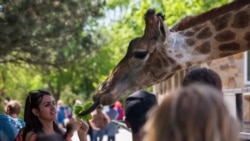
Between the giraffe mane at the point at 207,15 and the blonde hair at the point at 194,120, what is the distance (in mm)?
3853

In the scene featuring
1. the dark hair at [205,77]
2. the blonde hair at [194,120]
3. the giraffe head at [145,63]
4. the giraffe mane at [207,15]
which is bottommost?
the blonde hair at [194,120]

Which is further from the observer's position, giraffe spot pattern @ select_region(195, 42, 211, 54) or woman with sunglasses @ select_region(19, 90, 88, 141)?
giraffe spot pattern @ select_region(195, 42, 211, 54)

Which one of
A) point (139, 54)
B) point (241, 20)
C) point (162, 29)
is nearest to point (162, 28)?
point (162, 29)

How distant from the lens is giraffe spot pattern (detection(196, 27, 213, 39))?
5977 millimetres

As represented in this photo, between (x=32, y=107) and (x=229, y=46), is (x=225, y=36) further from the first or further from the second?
(x=32, y=107)

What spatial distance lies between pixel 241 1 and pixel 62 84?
32.1 m

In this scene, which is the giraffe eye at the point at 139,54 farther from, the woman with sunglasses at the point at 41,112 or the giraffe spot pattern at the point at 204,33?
the woman with sunglasses at the point at 41,112

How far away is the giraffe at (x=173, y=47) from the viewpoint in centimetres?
584

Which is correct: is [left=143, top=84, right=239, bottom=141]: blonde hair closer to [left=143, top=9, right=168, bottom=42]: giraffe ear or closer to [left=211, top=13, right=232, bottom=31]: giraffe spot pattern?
[left=143, top=9, right=168, bottom=42]: giraffe ear

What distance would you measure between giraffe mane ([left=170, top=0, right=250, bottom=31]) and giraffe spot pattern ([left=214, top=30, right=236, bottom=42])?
19cm

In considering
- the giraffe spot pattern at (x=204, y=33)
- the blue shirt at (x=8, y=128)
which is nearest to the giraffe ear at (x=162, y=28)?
the giraffe spot pattern at (x=204, y=33)

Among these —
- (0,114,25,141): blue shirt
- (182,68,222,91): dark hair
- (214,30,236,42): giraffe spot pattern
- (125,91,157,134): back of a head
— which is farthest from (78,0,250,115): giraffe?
(182,68,222,91): dark hair

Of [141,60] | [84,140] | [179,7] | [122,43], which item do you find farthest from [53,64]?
[122,43]

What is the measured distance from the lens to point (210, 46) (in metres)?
6.05
